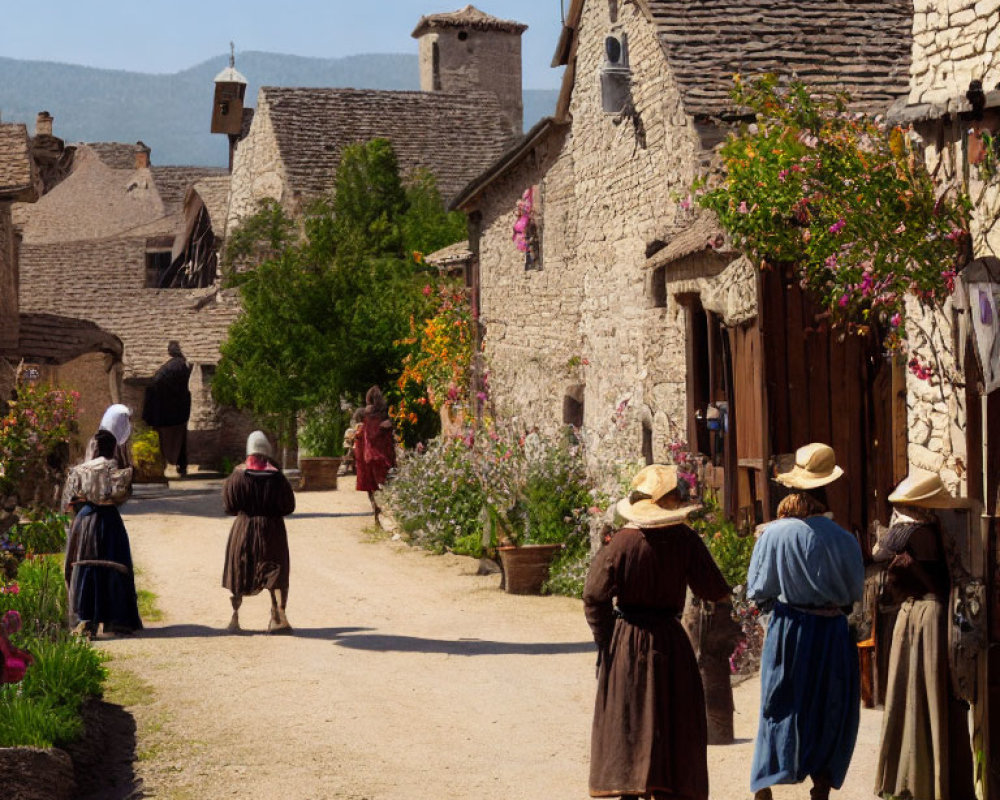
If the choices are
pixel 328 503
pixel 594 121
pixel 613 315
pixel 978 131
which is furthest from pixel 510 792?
pixel 328 503

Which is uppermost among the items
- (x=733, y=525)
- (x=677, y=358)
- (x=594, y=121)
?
(x=594, y=121)

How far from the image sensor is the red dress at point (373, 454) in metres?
19.2

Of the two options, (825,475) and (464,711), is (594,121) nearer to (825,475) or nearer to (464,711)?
(464,711)

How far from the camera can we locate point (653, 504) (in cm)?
717

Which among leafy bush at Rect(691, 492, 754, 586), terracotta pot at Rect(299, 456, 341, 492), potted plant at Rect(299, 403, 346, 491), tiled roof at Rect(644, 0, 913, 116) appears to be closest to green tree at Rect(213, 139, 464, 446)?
potted plant at Rect(299, 403, 346, 491)

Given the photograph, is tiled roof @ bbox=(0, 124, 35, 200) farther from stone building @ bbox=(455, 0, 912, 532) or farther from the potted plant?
stone building @ bbox=(455, 0, 912, 532)

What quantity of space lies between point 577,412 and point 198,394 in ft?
45.1

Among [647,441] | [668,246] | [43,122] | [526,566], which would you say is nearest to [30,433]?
[526,566]

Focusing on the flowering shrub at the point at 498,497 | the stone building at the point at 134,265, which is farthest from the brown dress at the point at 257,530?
the stone building at the point at 134,265

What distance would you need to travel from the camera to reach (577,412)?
57.1 ft

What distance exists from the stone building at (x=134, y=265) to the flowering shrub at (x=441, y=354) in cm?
454

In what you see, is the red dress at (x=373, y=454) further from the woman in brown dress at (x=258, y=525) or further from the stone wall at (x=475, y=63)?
the stone wall at (x=475, y=63)

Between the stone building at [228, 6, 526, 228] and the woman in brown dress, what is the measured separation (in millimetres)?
20042

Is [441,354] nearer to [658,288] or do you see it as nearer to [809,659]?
[658,288]
